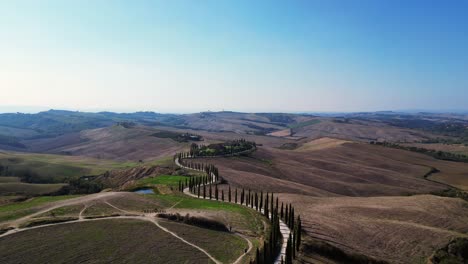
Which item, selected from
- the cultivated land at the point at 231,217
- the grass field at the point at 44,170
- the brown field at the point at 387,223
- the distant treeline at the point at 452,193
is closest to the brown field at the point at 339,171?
the cultivated land at the point at 231,217

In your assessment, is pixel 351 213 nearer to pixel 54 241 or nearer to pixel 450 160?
pixel 54 241

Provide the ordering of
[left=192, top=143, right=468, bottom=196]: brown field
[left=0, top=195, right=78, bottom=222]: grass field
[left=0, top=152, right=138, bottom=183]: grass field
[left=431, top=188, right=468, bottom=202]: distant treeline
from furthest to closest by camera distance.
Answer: [left=0, top=152, right=138, bottom=183]: grass field
[left=192, top=143, right=468, bottom=196]: brown field
[left=431, top=188, right=468, bottom=202]: distant treeline
[left=0, top=195, right=78, bottom=222]: grass field

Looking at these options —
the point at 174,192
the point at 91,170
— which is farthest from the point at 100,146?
the point at 174,192

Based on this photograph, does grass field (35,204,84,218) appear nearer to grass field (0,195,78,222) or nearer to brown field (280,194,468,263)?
grass field (0,195,78,222)

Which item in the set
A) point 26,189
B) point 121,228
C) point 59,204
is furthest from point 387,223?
point 26,189

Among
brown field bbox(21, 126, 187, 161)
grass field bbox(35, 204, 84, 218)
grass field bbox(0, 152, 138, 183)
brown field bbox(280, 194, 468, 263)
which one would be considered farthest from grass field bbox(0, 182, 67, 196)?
brown field bbox(21, 126, 187, 161)

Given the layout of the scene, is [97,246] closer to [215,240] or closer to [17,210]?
[215,240]
